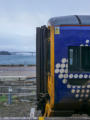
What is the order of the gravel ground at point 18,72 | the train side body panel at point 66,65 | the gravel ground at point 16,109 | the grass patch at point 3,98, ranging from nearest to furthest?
1. the train side body panel at point 66,65
2. the gravel ground at point 16,109
3. the grass patch at point 3,98
4. the gravel ground at point 18,72

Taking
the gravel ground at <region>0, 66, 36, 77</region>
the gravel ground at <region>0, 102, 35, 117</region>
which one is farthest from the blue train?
the gravel ground at <region>0, 66, 36, 77</region>

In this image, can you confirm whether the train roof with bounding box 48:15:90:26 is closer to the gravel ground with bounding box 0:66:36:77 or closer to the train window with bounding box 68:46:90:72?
the train window with bounding box 68:46:90:72

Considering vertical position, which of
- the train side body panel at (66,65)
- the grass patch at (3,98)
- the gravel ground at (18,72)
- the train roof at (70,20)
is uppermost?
the train roof at (70,20)

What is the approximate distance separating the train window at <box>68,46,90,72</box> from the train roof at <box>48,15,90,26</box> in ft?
1.93

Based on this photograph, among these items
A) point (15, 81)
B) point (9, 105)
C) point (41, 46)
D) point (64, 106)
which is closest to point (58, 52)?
point (41, 46)

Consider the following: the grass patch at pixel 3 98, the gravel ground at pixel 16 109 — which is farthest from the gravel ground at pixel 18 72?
the gravel ground at pixel 16 109

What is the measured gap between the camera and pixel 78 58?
5.97 m

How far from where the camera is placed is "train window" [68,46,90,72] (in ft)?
19.5

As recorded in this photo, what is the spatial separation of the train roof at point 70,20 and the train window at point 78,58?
588 mm

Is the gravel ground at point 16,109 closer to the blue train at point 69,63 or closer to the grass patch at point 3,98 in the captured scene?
the grass patch at point 3,98

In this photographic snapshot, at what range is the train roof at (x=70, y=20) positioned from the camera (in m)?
6.04

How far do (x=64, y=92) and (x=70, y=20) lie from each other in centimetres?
167

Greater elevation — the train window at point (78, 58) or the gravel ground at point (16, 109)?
the train window at point (78, 58)

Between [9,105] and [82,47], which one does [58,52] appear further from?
[9,105]
